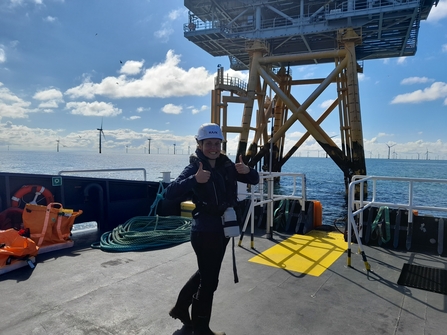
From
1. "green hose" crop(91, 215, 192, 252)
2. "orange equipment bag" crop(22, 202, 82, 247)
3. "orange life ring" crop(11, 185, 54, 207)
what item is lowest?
"green hose" crop(91, 215, 192, 252)

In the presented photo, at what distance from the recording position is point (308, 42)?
2767 cm

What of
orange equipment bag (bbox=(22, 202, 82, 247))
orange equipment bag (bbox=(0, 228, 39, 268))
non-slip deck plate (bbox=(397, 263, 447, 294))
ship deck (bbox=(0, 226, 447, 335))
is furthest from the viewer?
orange equipment bag (bbox=(22, 202, 82, 247))

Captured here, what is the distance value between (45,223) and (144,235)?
66.9 inches

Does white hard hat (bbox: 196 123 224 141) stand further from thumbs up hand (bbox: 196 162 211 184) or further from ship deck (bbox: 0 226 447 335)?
ship deck (bbox: 0 226 447 335)

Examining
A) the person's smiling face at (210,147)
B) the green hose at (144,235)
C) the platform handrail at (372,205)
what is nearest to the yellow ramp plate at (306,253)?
the platform handrail at (372,205)

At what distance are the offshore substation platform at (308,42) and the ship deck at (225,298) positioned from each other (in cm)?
1730

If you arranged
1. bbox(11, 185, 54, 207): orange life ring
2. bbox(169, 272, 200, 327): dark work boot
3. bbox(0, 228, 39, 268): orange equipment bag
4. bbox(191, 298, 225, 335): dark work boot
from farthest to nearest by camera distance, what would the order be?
bbox(11, 185, 54, 207): orange life ring < bbox(0, 228, 39, 268): orange equipment bag < bbox(169, 272, 200, 327): dark work boot < bbox(191, 298, 225, 335): dark work boot

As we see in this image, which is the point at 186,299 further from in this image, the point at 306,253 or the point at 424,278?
the point at 424,278

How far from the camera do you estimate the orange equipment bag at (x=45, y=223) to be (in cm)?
580

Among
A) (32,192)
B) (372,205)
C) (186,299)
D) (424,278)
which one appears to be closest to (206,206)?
(186,299)

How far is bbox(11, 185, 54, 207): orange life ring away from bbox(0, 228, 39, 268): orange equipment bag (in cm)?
167

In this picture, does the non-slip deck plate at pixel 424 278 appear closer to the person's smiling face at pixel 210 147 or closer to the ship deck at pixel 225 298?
the ship deck at pixel 225 298

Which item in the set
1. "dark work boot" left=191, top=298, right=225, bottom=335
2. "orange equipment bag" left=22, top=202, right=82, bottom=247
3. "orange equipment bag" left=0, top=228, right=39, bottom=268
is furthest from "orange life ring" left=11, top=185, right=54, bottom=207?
"dark work boot" left=191, top=298, right=225, bottom=335

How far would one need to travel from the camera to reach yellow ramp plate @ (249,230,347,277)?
5055mm
